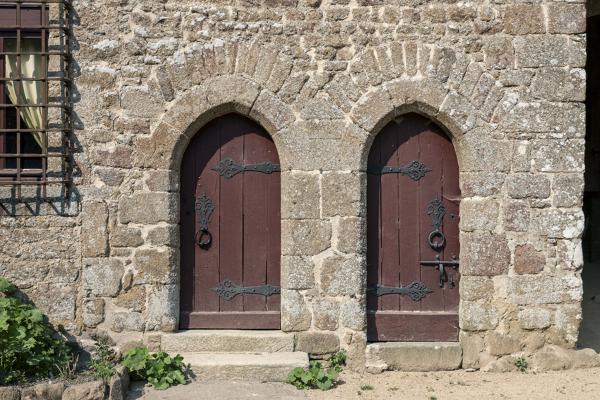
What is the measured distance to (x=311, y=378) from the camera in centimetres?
508

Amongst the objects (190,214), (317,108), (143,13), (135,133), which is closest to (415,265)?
(317,108)

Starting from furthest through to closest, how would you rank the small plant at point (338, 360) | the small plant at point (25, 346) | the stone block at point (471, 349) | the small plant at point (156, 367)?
the stone block at point (471, 349)
the small plant at point (338, 360)
the small plant at point (156, 367)
the small plant at point (25, 346)

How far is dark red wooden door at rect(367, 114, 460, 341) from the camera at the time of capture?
570cm

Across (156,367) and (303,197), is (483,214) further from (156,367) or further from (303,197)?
(156,367)

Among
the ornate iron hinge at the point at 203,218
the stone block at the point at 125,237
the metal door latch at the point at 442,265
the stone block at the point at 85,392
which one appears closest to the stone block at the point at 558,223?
the metal door latch at the point at 442,265

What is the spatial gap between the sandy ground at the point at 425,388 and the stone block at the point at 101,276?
94 centimetres

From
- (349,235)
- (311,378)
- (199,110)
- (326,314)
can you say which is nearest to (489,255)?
(349,235)

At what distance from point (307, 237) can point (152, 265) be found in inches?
51.2

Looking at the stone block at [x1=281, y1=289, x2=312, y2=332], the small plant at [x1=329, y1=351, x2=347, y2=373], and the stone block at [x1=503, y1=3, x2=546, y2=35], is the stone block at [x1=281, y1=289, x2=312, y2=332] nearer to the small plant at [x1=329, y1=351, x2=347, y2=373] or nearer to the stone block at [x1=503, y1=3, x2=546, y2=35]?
the small plant at [x1=329, y1=351, x2=347, y2=373]

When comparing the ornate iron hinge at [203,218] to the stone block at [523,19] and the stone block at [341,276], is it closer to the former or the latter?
the stone block at [341,276]

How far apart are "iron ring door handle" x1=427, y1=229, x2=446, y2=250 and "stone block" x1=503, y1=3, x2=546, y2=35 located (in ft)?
5.85

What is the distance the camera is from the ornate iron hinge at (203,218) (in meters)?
5.67

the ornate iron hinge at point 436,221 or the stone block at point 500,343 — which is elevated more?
the ornate iron hinge at point 436,221

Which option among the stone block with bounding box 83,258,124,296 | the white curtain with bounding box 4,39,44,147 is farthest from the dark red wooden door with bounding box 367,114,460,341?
the white curtain with bounding box 4,39,44,147
